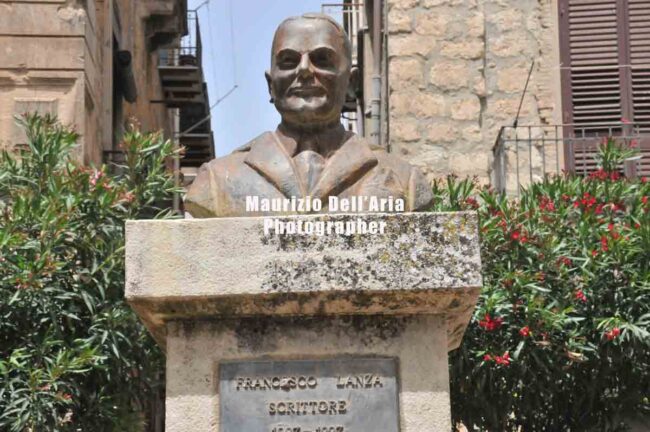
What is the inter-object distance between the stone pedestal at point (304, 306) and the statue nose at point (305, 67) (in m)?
0.95

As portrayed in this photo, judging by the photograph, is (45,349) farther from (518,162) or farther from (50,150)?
(518,162)

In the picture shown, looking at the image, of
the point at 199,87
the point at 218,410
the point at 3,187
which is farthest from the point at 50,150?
the point at 199,87

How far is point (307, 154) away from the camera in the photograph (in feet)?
19.2

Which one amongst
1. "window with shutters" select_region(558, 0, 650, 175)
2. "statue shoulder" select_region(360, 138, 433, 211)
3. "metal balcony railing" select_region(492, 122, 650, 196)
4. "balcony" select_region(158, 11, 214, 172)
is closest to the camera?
"statue shoulder" select_region(360, 138, 433, 211)

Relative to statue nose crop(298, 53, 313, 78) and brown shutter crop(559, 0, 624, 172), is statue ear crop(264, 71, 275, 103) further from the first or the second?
brown shutter crop(559, 0, 624, 172)

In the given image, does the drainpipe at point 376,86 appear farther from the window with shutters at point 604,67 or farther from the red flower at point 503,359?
the red flower at point 503,359

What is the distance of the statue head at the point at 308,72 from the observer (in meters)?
5.87

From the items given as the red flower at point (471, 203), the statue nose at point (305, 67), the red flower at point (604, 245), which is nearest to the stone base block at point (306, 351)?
the statue nose at point (305, 67)

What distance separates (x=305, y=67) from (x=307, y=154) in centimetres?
38

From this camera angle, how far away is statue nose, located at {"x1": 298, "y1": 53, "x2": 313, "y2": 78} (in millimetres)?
5832

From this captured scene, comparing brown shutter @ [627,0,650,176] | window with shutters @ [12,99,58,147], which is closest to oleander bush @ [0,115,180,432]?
window with shutters @ [12,99,58,147]

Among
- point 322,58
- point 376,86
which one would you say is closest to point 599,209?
point 322,58

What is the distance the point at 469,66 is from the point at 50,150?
5.03m

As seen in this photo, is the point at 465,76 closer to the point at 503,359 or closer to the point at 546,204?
the point at 546,204
